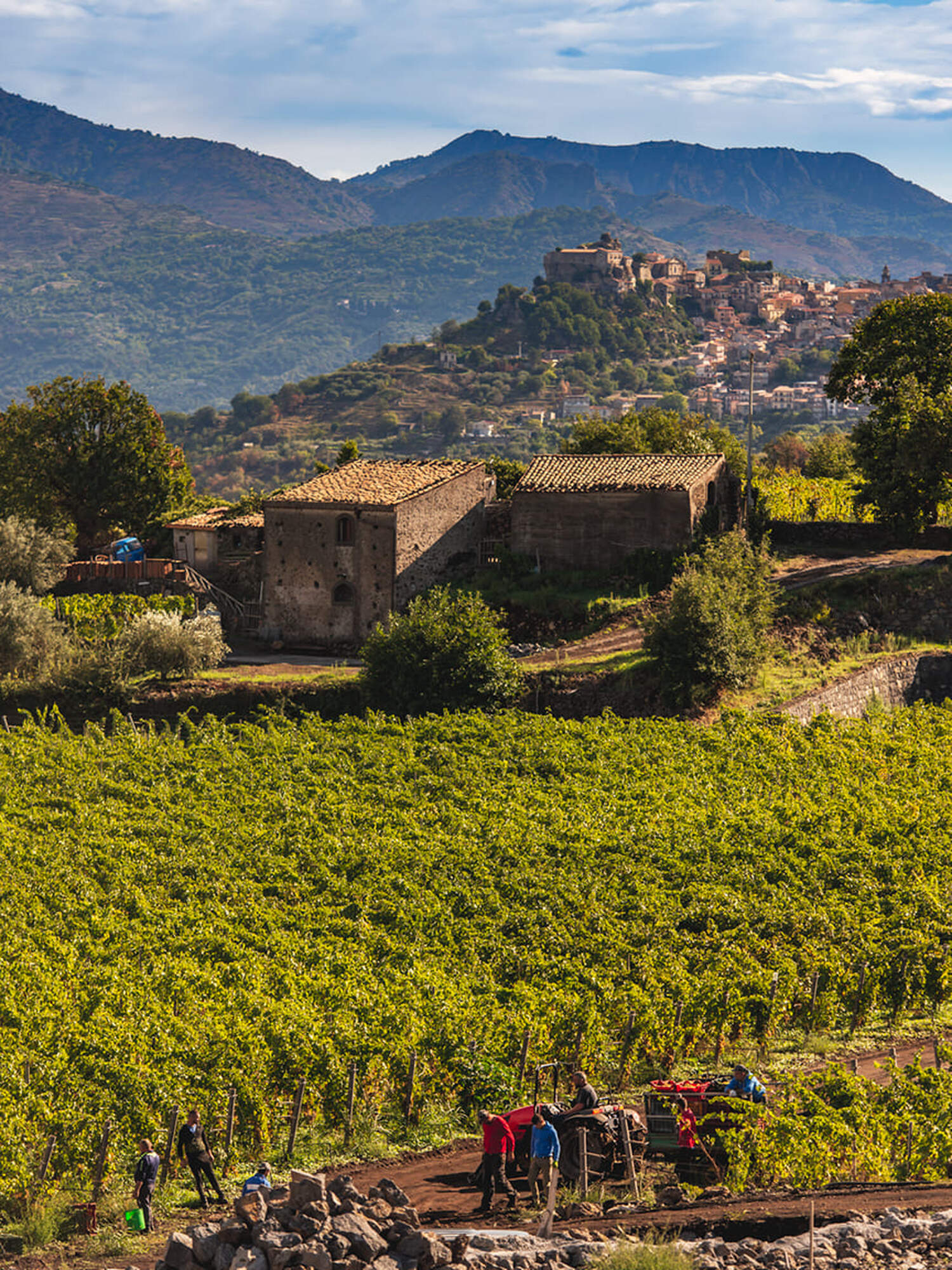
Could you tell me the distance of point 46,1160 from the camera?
57.9 feet

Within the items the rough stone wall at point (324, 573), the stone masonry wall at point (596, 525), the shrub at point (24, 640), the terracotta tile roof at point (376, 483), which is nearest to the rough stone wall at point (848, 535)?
the stone masonry wall at point (596, 525)

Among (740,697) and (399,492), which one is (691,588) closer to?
(740,697)

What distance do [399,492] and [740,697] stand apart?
52.0 feet

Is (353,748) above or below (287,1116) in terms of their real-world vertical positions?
above

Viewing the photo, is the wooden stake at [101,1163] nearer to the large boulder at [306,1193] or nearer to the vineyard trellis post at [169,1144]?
the vineyard trellis post at [169,1144]

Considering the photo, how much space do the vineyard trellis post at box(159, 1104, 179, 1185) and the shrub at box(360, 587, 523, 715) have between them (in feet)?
75.7

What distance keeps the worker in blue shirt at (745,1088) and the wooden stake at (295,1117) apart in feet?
19.1

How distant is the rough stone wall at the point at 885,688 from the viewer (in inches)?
1591

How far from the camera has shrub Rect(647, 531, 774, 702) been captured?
3984 cm

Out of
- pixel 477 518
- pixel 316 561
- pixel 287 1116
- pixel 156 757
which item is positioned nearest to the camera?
pixel 287 1116

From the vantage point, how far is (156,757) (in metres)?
38.6

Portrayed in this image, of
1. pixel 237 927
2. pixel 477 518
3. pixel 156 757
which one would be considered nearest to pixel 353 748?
pixel 156 757

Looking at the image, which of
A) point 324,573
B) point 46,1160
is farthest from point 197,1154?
point 324,573

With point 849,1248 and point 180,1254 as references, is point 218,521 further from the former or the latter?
point 849,1248
